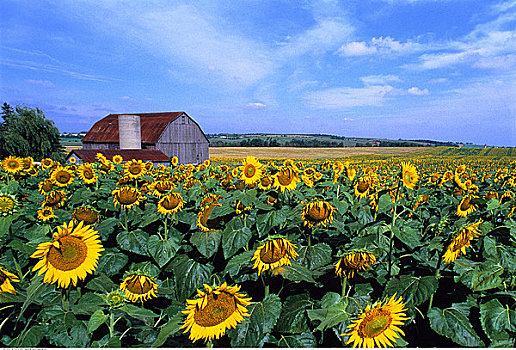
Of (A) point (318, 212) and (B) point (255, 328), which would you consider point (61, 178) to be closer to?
(A) point (318, 212)

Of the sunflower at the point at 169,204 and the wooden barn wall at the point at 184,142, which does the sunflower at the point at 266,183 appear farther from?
the wooden barn wall at the point at 184,142

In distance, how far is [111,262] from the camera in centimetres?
271

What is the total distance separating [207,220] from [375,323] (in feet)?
5.53

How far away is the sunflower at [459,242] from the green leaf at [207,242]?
176cm

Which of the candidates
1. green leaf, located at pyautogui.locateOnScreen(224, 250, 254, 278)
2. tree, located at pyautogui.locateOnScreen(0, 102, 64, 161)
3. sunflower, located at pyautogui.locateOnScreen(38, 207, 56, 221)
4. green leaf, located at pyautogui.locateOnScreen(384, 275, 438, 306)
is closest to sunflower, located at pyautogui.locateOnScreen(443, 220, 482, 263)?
green leaf, located at pyautogui.locateOnScreen(384, 275, 438, 306)

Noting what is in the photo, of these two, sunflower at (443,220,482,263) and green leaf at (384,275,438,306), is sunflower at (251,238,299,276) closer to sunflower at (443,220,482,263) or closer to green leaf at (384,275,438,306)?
green leaf at (384,275,438,306)

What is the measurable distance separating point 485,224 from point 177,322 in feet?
8.91

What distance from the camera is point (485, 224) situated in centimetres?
264

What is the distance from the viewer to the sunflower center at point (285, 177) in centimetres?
288

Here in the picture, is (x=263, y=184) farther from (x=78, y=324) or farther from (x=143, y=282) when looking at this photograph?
(x=78, y=324)

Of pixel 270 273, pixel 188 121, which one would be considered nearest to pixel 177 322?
pixel 270 273

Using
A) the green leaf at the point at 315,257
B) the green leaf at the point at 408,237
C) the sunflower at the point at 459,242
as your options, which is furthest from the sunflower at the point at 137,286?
the sunflower at the point at 459,242

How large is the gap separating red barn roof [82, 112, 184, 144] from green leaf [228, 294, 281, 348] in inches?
1374

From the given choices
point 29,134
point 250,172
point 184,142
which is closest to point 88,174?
point 250,172
